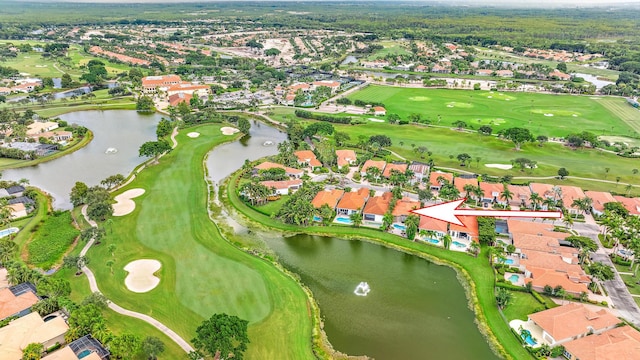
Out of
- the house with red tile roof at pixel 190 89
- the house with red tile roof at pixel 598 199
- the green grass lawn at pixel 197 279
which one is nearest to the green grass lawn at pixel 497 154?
the house with red tile roof at pixel 598 199

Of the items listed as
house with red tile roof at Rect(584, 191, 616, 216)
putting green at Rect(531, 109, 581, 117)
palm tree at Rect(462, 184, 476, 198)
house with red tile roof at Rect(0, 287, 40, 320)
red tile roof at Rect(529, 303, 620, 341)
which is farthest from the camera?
putting green at Rect(531, 109, 581, 117)

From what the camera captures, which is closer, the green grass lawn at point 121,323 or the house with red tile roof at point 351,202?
the green grass lawn at point 121,323

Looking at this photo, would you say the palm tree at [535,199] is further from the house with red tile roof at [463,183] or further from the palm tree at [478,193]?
the house with red tile roof at [463,183]

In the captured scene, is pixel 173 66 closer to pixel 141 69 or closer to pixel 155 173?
pixel 141 69

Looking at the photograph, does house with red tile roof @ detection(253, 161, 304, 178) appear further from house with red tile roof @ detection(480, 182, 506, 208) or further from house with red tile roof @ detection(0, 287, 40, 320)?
house with red tile roof @ detection(0, 287, 40, 320)

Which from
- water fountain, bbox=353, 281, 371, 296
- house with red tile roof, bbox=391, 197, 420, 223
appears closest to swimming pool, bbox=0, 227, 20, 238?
water fountain, bbox=353, 281, 371, 296

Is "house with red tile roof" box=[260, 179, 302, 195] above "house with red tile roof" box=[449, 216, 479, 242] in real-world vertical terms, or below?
below

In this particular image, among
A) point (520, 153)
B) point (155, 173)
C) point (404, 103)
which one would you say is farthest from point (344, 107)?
point (155, 173)
